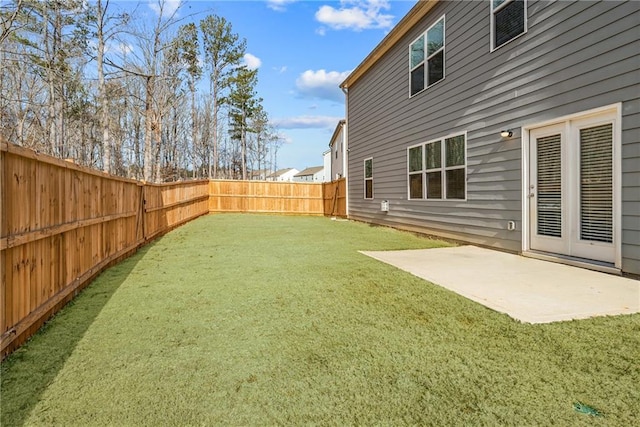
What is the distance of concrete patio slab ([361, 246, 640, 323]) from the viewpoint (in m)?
2.78

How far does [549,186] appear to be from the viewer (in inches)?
186

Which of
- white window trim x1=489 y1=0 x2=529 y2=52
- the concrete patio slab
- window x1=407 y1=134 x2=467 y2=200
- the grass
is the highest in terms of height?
white window trim x1=489 y1=0 x2=529 y2=52

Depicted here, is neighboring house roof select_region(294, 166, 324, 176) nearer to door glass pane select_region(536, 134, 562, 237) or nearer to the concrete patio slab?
door glass pane select_region(536, 134, 562, 237)

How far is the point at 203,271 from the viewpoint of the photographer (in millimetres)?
4441

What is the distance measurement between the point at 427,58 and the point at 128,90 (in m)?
14.9

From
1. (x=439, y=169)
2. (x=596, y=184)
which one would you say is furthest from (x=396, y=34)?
(x=596, y=184)

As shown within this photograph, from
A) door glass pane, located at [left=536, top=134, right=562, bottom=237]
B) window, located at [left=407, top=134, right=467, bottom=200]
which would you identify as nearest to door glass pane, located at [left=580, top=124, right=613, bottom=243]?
door glass pane, located at [left=536, top=134, right=562, bottom=237]

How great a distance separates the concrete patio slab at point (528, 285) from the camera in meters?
2.78

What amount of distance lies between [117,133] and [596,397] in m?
24.3

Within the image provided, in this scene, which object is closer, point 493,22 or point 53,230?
point 53,230

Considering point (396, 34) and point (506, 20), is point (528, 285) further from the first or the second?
point (396, 34)

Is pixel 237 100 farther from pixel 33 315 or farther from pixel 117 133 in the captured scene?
pixel 33 315

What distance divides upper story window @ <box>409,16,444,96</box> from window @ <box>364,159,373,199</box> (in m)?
3.12

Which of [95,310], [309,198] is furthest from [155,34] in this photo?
[95,310]
